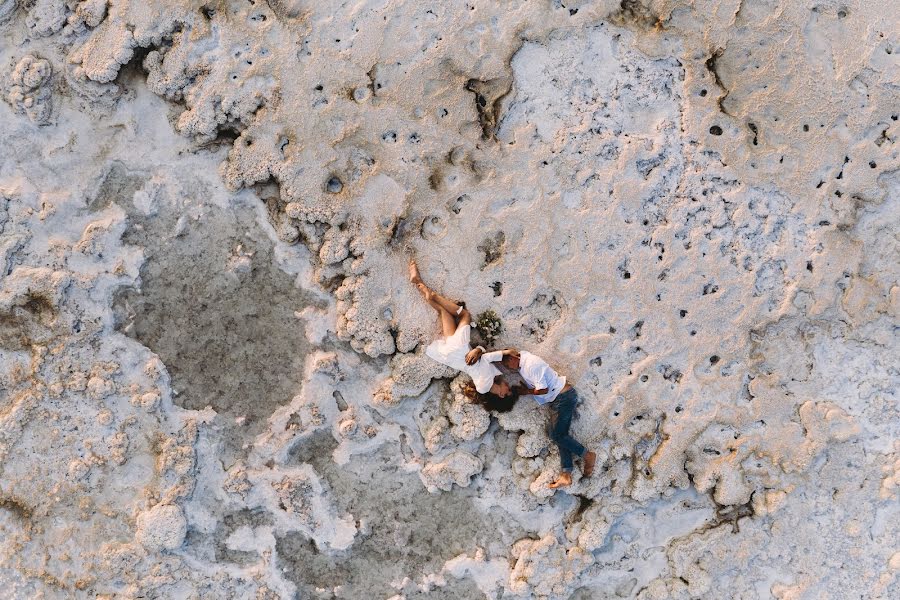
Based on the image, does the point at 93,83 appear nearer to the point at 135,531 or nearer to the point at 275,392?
the point at 275,392

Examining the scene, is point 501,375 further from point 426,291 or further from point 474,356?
point 426,291

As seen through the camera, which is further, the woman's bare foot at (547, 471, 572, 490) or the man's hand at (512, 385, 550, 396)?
the woman's bare foot at (547, 471, 572, 490)

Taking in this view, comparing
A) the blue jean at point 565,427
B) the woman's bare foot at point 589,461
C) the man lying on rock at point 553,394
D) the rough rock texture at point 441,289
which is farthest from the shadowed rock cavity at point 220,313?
the woman's bare foot at point 589,461

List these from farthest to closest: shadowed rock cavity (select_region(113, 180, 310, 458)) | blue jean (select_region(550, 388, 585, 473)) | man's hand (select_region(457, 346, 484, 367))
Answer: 1. shadowed rock cavity (select_region(113, 180, 310, 458))
2. blue jean (select_region(550, 388, 585, 473))
3. man's hand (select_region(457, 346, 484, 367))

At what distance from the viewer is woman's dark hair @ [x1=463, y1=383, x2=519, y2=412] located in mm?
4137

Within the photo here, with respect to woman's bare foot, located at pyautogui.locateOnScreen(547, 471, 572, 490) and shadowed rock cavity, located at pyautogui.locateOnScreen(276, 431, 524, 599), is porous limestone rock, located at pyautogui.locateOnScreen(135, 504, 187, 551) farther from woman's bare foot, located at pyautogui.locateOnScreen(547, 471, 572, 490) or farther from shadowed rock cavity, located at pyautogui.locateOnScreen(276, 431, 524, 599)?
woman's bare foot, located at pyautogui.locateOnScreen(547, 471, 572, 490)

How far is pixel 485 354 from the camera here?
4.02 meters

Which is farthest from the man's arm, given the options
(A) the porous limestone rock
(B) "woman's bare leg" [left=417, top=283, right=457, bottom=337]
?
(A) the porous limestone rock

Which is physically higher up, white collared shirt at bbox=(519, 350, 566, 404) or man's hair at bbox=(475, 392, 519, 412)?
white collared shirt at bbox=(519, 350, 566, 404)

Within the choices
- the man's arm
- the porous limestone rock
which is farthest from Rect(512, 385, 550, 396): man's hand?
the porous limestone rock

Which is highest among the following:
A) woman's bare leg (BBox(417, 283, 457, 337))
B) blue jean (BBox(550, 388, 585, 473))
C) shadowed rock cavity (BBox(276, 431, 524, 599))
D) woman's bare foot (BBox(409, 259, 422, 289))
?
woman's bare foot (BBox(409, 259, 422, 289))

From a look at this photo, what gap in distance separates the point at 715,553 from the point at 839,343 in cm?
152

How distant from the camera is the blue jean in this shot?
4.07 meters

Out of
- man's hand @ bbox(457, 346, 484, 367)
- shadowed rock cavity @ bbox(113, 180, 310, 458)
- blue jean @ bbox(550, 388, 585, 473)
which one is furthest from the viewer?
shadowed rock cavity @ bbox(113, 180, 310, 458)
